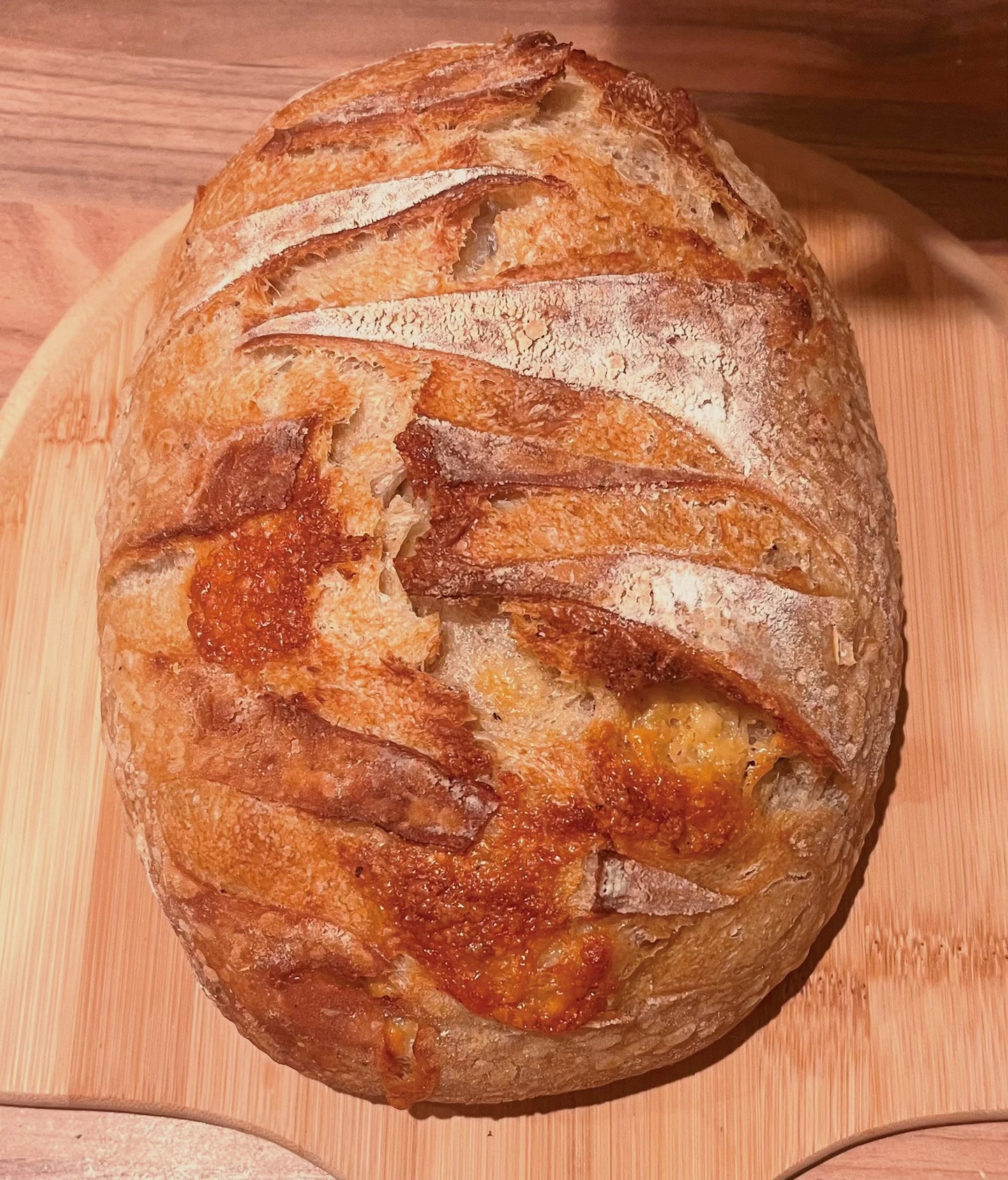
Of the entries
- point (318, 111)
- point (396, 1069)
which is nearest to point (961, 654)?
point (396, 1069)

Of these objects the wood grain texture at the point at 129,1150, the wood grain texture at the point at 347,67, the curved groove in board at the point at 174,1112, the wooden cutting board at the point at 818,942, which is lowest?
the wood grain texture at the point at 129,1150

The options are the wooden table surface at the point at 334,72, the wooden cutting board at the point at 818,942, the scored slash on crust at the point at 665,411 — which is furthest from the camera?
the wooden table surface at the point at 334,72

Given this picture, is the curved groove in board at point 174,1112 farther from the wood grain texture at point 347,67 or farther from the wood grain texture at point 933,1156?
the wood grain texture at point 347,67

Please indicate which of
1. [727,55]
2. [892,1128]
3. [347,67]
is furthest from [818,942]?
[347,67]

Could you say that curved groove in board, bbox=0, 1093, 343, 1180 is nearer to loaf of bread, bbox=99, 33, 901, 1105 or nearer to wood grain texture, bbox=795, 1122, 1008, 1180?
loaf of bread, bbox=99, 33, 901, 1105

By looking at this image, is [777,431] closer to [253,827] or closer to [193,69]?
[253,827]

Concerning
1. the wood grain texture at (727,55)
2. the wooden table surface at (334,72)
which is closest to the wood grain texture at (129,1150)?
the wooden table surface at (334,72)
